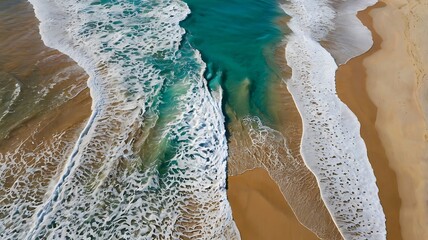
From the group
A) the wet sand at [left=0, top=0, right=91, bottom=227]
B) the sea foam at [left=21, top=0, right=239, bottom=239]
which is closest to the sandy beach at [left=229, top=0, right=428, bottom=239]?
the sea foam at [left=21, top=0, right=239, bottom=239]

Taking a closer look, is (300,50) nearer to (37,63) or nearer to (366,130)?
(366,130)

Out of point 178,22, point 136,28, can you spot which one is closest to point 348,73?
point 178,22

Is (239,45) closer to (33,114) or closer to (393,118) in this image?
(393,118)

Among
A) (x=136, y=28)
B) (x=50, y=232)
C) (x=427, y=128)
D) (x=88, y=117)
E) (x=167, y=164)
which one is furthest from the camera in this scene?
(x=136, y=28)

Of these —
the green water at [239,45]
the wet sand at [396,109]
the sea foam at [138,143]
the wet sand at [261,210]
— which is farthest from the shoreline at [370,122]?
the sea foam at [138,143]

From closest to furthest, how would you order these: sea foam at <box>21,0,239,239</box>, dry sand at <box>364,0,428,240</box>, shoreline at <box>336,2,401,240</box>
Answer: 1. sea foam at <box>21,0,239,239</box>
2. shoreline at <box>336,2,401,240</box>
3. dry sand at <box>364,0,428,240</box>

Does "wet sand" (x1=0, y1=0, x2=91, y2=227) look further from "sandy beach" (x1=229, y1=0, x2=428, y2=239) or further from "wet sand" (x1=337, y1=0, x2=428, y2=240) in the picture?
"wet sand" (x1=337, y1=0, x2=428, y2=240)

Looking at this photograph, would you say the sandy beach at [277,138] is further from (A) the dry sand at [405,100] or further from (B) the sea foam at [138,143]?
(B) the sea foam at [138,143]
